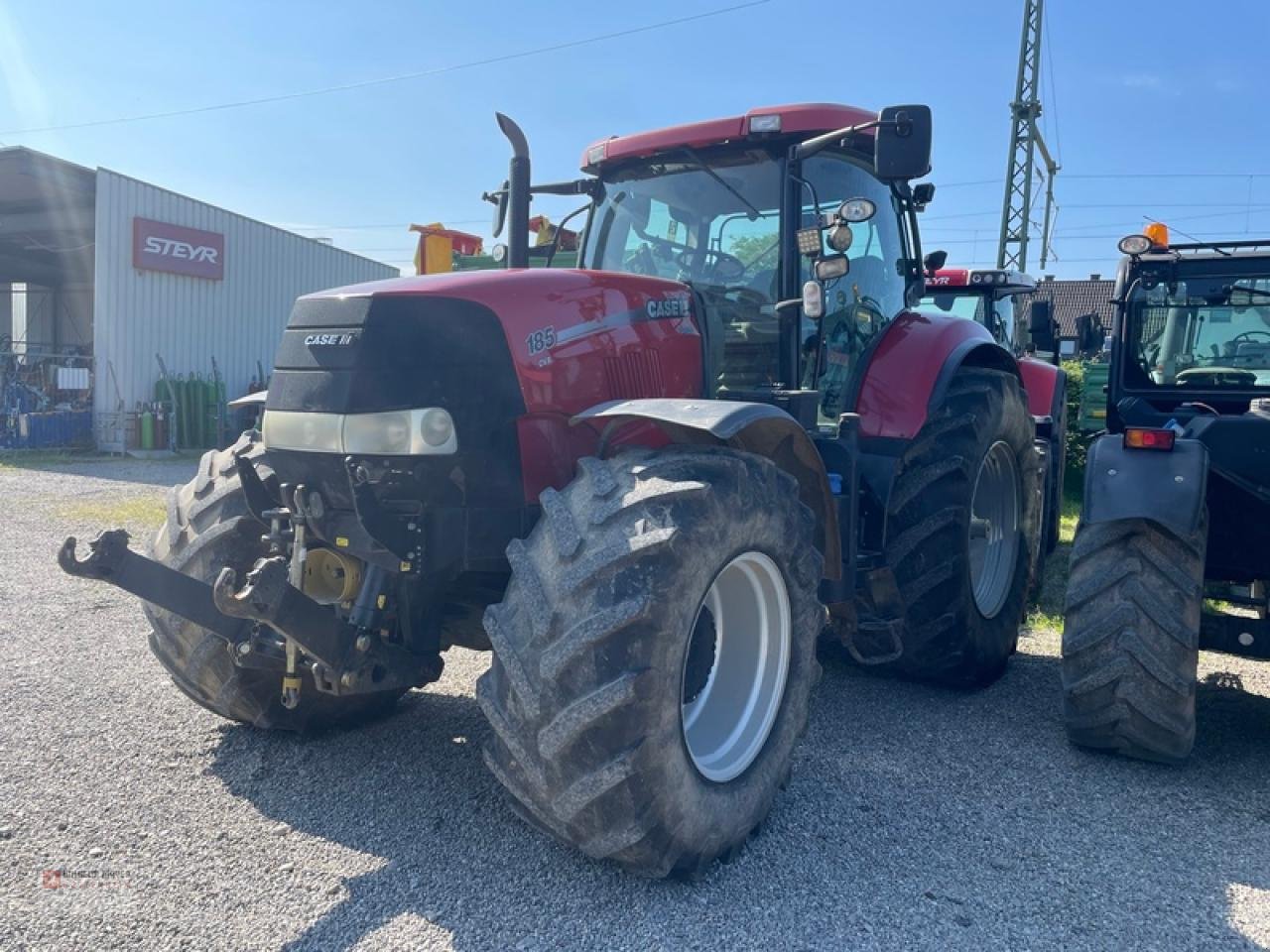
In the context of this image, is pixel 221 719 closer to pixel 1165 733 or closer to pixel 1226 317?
pixel 1165 733

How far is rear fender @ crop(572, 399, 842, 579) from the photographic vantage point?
293 cm

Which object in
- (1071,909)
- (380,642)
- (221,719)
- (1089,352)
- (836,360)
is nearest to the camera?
(1071,909)

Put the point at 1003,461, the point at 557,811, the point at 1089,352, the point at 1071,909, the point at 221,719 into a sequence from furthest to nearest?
the point at 1089,352
the point at 1003,461
the point at 221,719
the point at 1071,909
the point at 557,811

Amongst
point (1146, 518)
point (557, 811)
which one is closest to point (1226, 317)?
point (1146, 518)

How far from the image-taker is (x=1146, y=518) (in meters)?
3.78

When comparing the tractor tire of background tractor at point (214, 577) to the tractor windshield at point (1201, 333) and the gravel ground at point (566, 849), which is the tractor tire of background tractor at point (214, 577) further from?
the tractor windshield at point (1201, 333)

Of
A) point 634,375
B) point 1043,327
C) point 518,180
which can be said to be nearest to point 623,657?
point 634,375

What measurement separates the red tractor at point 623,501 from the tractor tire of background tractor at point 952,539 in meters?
0.02

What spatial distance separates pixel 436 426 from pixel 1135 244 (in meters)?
3.75

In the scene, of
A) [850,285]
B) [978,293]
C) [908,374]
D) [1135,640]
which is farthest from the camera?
[978,293]

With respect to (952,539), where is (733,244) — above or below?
above

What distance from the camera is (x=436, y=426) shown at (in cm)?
303

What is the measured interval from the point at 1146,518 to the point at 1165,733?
80 cm

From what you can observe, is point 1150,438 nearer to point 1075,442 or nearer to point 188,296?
point 1075,442
